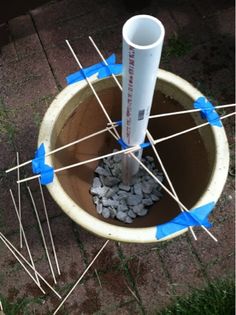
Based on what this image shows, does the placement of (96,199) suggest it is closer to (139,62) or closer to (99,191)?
(99,191)

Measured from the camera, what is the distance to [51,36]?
200 centimetres

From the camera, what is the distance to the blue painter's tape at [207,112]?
1.09m

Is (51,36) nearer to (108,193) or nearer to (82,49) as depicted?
(82,49)

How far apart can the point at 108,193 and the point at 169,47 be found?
0.95 metres

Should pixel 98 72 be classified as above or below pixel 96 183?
above

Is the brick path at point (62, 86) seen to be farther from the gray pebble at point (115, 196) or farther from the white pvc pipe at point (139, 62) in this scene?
the white pvc pipe at point (139, 62)

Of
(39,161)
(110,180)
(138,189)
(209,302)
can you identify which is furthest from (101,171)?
(209,302)

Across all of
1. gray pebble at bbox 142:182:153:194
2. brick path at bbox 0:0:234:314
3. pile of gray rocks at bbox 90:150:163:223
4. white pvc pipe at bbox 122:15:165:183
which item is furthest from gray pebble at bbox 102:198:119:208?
white pvc pipe at bbox 122:15:165:183

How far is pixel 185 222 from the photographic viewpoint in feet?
3.28

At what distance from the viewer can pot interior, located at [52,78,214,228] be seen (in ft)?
3.76

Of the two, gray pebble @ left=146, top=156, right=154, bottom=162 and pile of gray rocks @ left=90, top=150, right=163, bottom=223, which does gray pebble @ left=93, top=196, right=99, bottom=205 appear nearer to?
pile of gray rocks @ left=90, top=150, right=163, bottom=223

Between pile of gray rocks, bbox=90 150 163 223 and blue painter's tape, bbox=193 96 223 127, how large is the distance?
1.23 feet

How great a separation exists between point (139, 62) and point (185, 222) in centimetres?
44

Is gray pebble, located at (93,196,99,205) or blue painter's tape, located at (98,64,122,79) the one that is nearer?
blue painter's tape, located at (98,64,122,79)
